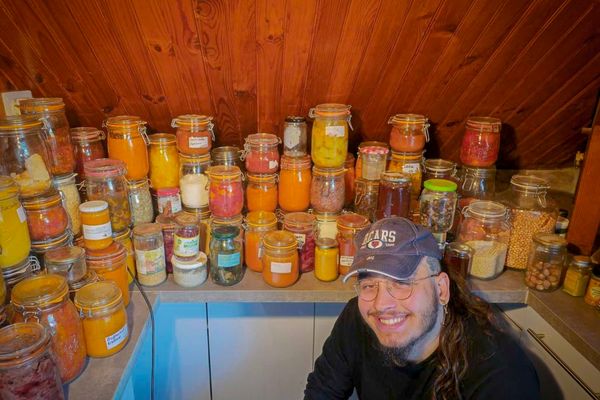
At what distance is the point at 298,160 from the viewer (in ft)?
6.01

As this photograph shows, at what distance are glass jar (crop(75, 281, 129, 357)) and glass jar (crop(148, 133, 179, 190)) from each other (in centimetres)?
65

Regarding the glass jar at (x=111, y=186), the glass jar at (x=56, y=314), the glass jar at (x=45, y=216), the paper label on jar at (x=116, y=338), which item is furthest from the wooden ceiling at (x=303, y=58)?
the paper label on jar at (x=116, y=338)

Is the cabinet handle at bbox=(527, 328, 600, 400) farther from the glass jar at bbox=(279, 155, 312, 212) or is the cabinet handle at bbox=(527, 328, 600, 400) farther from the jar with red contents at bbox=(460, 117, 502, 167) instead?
the glass jar at bbox=(279, 155, 312, 212)

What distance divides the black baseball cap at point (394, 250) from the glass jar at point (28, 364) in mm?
748

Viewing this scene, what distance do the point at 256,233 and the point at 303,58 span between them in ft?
2.31

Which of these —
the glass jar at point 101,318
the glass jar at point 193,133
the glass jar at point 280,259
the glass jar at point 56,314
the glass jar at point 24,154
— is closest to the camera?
the glass jar at point 56,314

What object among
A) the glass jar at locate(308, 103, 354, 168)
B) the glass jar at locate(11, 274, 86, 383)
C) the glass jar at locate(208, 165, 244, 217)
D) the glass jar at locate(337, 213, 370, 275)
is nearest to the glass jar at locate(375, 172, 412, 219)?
the glass jar at locate(337, 213, 370, 275)

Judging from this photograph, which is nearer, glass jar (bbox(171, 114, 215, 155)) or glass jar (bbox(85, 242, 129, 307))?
glass jar (bbox(85, 242, 129, 307))

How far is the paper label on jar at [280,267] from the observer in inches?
66.7

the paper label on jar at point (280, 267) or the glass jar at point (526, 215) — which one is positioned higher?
the glass jar at point (526, 215)

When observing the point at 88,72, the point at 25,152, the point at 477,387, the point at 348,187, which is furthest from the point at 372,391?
the point at 88,72

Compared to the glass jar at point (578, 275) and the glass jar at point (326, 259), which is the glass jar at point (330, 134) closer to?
the glass jar at point (326, 259)

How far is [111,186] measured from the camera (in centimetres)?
165

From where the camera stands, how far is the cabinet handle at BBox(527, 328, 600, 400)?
1.38 meters
